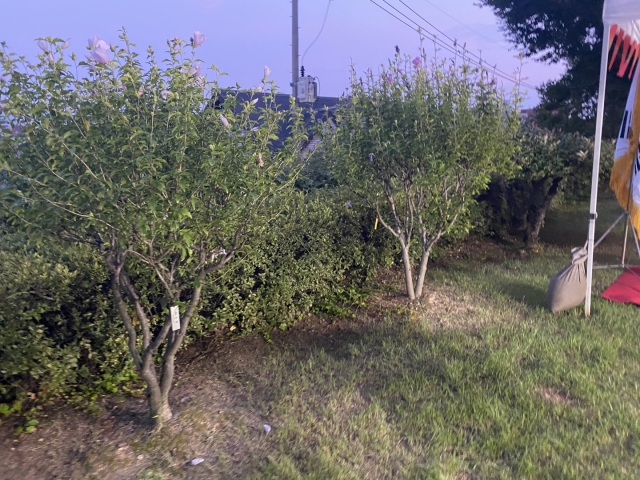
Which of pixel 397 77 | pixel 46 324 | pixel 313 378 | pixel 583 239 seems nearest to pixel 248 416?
pixel 313 378

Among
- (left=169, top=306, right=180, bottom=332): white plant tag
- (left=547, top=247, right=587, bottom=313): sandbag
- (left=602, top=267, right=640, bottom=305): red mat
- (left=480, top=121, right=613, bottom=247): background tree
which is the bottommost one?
(left=602, top=267, right=640, bottom=305): red mat

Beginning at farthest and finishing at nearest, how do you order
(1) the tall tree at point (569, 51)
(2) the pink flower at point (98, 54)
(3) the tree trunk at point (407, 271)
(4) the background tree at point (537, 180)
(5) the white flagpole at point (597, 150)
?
(1) the tall tree at point (569, 51)
(4) the background tree at point (537, 180)
(3) the tree trunk at point (407, 271)
(5) the white flagpole at point (597, 150)
(2) the pink flower at point (98, 54)

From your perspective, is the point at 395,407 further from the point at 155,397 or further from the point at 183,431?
the point at 155,397

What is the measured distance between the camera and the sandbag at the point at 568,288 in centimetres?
519

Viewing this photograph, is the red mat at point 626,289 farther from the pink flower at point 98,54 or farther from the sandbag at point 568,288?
the pink flower at point 98,54

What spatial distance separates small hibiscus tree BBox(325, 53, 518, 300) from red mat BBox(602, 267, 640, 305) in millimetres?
1847

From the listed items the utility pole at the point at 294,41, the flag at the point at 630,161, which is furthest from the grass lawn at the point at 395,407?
the utility pole at the point at 294,41

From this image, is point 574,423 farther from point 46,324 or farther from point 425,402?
point 46,324

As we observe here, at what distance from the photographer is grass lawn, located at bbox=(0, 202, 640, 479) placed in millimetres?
2951

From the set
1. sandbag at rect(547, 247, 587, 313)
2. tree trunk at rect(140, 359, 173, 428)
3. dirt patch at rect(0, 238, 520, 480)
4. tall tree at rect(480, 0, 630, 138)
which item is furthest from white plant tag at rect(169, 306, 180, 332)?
tall tree at rect(480, 0, 630, 138)

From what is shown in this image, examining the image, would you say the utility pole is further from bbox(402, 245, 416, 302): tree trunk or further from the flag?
the flag

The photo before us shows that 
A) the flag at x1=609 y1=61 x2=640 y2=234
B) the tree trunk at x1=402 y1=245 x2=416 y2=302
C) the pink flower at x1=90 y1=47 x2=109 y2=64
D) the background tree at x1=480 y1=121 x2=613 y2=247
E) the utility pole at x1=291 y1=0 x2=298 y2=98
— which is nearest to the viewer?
the pink flower at x1=90 y1=47 x2=109 y2=64

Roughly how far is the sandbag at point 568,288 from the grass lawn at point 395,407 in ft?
0.53

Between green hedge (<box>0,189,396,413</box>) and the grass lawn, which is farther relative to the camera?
green hedge (<box>0,189,396,413</box>)
